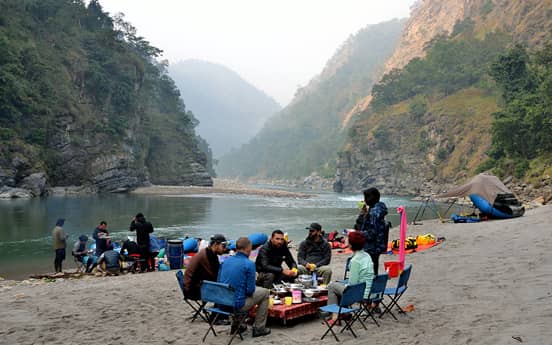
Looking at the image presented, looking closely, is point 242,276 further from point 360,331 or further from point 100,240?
point 100,240

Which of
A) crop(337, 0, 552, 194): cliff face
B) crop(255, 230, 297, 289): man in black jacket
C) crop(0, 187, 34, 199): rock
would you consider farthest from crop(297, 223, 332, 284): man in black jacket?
crop(337, 0, 552, 194): cliff face

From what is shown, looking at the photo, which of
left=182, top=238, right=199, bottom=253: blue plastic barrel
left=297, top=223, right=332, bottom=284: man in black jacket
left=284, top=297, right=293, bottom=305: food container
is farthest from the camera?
left=182, top=238, right=199, bottom=253: blue plastic barrel

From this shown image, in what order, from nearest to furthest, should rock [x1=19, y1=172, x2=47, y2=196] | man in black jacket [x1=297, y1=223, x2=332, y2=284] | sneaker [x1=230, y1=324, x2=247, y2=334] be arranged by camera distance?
sneaker [x1=230, y1=324, x2=247, y2=334], man in black jacket [x1=297, y1=223, x2=332, y2=284], rock [x1=19, y1=172, x2=47, y2=196]

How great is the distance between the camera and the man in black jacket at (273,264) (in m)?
8.66

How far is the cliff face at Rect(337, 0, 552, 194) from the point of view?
78812 millimetres

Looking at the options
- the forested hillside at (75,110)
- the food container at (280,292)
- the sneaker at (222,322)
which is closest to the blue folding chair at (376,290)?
the food container at (280,292)

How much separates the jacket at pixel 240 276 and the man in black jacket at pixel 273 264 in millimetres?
1579

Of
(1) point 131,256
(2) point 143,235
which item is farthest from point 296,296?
(1) point 131,256

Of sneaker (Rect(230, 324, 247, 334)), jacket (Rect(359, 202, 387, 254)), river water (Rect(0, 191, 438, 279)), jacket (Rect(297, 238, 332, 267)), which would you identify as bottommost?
river water (Rect(0, 191, 438, 279))

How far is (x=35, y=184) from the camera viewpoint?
2281 inches

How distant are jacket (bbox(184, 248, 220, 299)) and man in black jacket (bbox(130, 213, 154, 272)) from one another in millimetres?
7180

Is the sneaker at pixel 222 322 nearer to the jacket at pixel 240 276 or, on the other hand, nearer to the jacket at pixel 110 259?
the jacket at pixel 240 276

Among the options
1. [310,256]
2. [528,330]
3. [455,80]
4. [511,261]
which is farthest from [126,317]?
[455,80]

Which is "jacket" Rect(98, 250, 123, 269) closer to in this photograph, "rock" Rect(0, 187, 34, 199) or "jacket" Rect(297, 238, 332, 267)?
"jacket" Rect(297, 238, 332, 267)
